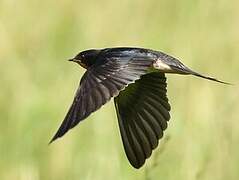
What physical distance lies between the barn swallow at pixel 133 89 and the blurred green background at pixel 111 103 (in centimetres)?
9

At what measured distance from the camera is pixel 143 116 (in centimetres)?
411

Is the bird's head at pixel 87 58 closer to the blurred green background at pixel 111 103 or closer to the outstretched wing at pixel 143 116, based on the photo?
the outstretched wing at pixel 143 116

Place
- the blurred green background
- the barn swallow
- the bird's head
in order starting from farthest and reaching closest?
the blurred green background < the bird's head < the barn swallow

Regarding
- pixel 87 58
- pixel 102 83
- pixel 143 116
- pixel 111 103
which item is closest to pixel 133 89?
pixel 143 116

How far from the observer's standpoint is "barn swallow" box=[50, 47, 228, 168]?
11.2 feet

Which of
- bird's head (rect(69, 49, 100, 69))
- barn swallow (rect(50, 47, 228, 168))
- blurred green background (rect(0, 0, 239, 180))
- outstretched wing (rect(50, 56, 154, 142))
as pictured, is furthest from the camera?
blurred green background (rect(0, 0, 239, 180))

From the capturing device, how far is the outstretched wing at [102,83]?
326cm

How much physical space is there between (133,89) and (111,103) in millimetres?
1106

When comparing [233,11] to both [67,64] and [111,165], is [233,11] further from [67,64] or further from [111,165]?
[111,165]

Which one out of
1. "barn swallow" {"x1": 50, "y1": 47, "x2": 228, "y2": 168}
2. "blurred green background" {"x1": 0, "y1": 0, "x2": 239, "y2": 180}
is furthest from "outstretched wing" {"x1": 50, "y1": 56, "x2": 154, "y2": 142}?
"blurred green background" {"x1": 0, "y1": 0, "x2": 239, "y2": 180}

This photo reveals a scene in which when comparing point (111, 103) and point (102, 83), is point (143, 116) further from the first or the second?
point (111, 103)

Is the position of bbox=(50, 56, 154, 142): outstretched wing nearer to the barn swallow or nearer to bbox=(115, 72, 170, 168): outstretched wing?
the barn swallow

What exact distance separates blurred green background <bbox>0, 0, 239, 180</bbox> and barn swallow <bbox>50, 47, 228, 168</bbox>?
85 millimetres

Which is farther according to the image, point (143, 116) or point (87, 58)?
point (143, 116)
